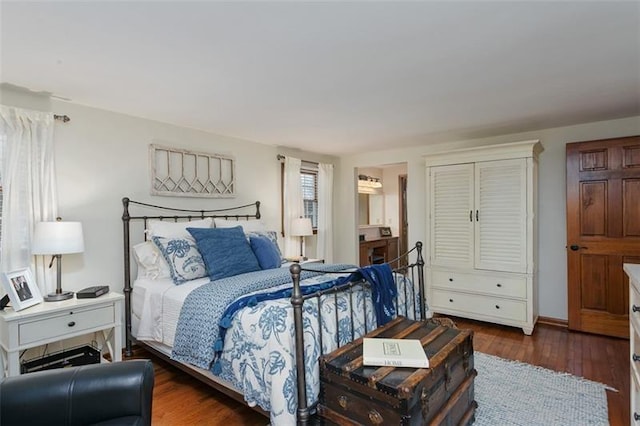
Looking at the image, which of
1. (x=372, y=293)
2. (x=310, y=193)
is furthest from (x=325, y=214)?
(x=372, y=293)

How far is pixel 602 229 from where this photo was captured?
3416mm

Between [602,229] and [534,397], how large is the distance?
2.10m

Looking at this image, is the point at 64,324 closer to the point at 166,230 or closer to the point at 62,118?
the point at 166,230

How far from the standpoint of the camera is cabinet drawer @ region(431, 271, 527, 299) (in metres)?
3.58

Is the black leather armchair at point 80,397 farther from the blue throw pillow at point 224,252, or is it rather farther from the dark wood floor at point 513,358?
the blue throw pillow at point 224,252

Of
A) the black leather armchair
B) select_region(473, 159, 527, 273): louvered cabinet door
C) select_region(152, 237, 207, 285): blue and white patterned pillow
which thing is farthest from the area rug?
select_region(152, 237, 207, 285): blue and white patterned pillow

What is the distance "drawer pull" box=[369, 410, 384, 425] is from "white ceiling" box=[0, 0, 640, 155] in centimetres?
187

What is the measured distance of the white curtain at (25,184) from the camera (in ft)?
7.93

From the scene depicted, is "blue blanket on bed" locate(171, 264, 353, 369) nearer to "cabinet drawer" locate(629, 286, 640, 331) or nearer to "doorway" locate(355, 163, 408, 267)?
"cabinet drawer" locate(629, 286, 640, 331)

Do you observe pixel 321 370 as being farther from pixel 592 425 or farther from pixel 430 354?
pixel 592 425

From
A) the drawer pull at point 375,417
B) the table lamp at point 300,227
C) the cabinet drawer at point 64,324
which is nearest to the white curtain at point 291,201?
the table lamp at point 300,227

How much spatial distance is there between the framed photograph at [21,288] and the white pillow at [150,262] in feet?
2.40

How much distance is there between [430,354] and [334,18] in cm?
177

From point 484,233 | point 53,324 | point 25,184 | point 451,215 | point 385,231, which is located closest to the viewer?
point 53,324
